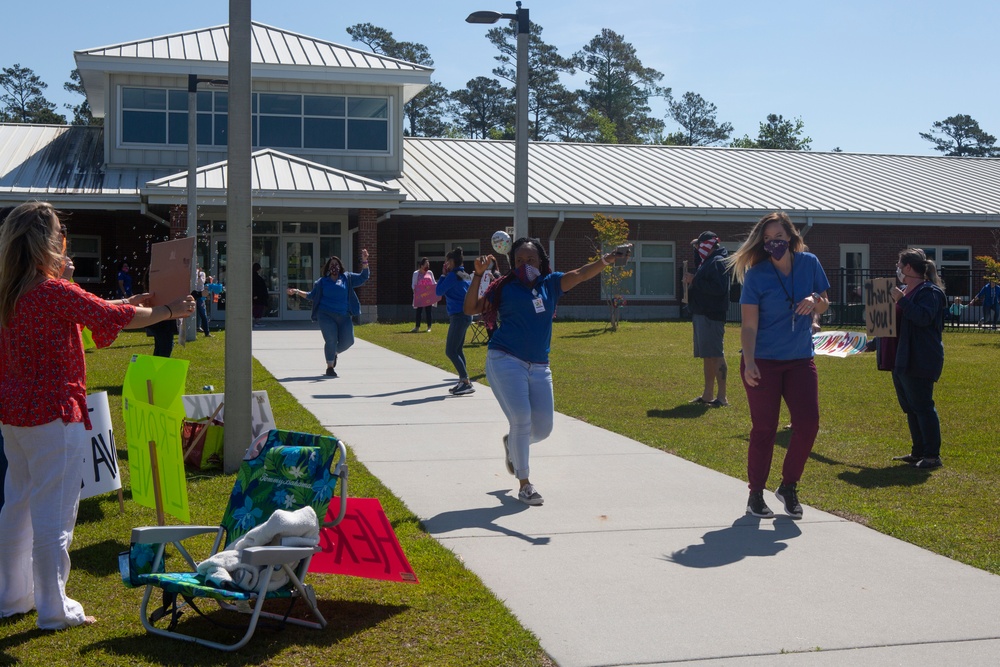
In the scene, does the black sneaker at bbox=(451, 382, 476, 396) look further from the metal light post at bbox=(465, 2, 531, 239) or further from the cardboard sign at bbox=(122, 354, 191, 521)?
the cardboard sign at bbox=(122, 354, 191, 521)

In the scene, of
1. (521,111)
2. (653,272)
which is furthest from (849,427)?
(653,272)

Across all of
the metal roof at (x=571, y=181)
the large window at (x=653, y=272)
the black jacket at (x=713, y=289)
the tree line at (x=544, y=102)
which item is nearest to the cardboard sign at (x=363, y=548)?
the black jacket at (x=713, y=289)

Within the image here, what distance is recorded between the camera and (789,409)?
269 inches

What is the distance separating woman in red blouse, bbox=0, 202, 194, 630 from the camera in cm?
457

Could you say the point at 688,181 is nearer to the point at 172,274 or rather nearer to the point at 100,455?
the point at 100,455

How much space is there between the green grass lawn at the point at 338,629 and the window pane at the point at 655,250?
27.9m

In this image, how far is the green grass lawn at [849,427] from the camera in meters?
6.91

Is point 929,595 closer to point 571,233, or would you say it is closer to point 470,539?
point 470,539

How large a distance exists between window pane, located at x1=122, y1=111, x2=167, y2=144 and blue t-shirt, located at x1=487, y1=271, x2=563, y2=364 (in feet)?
84.1

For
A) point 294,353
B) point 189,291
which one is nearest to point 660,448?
point 189,291

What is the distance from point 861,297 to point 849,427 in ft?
68.5

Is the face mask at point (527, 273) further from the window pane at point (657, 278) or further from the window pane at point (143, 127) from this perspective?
the window pane at point (657, 278)

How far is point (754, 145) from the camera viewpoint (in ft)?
252

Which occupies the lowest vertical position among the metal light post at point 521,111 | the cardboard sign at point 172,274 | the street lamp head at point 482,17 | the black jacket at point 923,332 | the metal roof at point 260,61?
the black jacket at point 923,332
